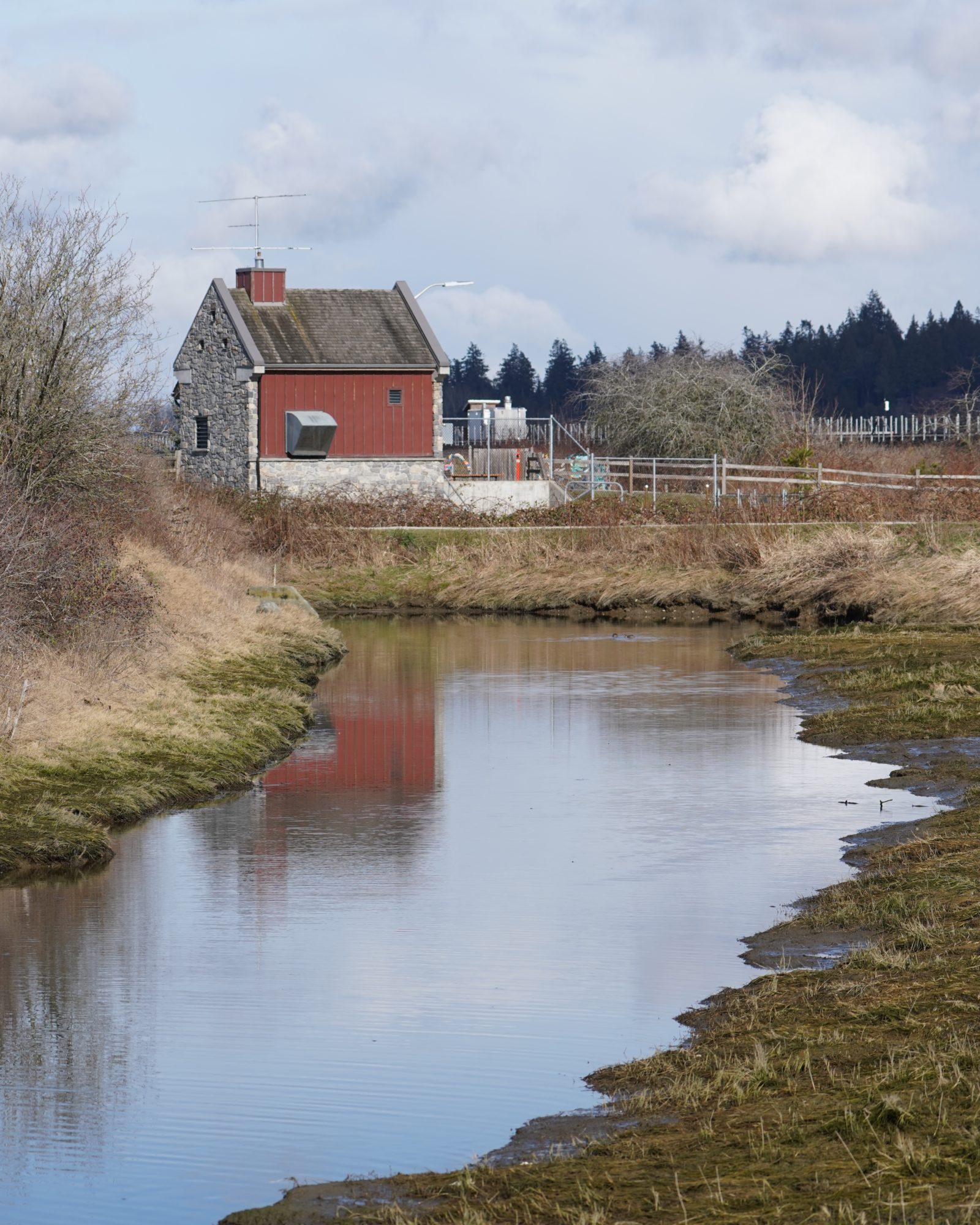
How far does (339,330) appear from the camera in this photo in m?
52.4

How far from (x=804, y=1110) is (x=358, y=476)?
4446cm

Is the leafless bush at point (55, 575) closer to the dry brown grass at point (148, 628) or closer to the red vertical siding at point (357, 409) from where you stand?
the dry brown grass at point (148, 628)

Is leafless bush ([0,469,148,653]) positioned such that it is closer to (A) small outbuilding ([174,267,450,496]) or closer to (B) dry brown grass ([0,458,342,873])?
(B) dry brown grass ([0,458,342,873])

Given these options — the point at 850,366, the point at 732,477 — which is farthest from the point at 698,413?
the point at 850,366

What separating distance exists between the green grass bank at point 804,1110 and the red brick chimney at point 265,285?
4315 centimetres

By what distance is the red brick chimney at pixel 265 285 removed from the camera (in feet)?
172

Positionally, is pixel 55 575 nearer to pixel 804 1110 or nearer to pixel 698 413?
pixel 804 1110

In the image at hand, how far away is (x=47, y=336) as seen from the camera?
22594mm

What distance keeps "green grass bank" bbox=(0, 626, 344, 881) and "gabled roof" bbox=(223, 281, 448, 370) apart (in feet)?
89.9

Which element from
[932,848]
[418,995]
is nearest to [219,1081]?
[418,995]

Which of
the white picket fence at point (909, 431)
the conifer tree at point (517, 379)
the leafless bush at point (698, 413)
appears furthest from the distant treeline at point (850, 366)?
the leafless bush at point (698, 413)

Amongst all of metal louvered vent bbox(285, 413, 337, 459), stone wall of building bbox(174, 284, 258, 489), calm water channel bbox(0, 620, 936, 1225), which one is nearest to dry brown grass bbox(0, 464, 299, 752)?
calm water channel bbox(0, 620, 936, 1225)

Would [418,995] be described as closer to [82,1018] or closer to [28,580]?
[82,1018]

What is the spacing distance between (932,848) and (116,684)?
9.90m
